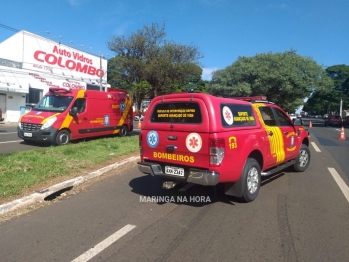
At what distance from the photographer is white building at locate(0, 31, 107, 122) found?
2417cm

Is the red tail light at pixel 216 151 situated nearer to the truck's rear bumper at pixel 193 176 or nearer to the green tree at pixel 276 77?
the truck's rear bumper at pixel 193 176

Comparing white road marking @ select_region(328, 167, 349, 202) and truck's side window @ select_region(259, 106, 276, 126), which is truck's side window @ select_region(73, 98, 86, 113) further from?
white road marking @ select_region(328, 167, 349, 202)

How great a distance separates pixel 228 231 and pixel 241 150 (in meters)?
1.42

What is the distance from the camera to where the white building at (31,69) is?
79.3ft

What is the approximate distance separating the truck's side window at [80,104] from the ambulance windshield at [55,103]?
9.7 inches

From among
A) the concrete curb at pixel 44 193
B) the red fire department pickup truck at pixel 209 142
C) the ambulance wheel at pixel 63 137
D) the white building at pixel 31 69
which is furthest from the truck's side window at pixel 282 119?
the white building at pixel 31 69

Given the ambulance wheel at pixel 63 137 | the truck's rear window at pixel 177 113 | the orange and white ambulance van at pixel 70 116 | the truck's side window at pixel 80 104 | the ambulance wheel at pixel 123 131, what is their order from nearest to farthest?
the truck's rear window at pixel 177 113, the orange and white ambulance van at pixel 70 116, the ambulance wheel at pixel 63 137, the truck's side window at pixel 80 104, the ambulance wheel at pixel 123 131

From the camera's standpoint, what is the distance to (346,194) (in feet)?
18.7

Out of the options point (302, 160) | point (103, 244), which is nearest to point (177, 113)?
point (103, 244)

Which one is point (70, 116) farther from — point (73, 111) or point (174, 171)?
point (174, 171)

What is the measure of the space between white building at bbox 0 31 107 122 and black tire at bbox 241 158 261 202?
23.8 m

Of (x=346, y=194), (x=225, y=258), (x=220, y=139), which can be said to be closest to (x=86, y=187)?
(x=220, y=139)

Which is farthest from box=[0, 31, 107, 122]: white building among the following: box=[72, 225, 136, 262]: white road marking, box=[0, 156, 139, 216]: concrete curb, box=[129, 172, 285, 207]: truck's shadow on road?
box=[72, 225, 136, 262]: white road marking

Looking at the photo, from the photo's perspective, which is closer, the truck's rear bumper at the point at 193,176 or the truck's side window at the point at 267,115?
the truck's rear bumper at the point at 193,176
